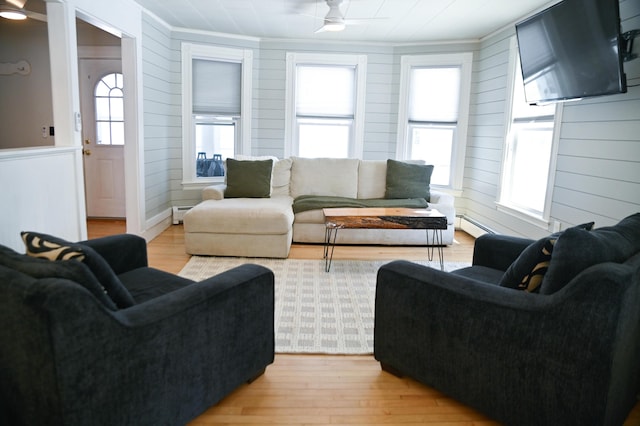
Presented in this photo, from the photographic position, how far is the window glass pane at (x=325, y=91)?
19.3 feet

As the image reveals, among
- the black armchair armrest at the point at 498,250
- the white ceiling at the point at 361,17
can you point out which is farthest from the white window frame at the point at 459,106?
the black armchair armrest at the point at 498,250

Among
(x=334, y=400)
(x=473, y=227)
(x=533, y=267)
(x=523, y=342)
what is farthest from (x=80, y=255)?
(x=473, y=227)

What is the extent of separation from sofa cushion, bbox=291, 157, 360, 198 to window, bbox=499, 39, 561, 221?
1732 mm

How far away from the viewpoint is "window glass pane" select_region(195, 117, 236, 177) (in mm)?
5734

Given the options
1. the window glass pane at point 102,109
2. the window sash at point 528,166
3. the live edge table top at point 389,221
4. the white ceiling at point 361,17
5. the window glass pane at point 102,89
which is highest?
the white ceiling at point 361,17

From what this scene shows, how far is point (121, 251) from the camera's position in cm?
248

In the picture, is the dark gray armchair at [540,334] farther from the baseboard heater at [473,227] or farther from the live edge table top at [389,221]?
the baseboard heater at [473,227]

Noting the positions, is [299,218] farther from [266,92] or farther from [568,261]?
[568,261]

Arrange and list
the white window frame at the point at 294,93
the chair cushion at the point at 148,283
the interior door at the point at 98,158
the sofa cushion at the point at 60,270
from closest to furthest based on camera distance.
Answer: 1. the sofa cushion at the point at 60,270
2. the chair cushion at the point at 148,283
3. the interior door at the point at 98,158
4. the white window frame at the point at 294,93

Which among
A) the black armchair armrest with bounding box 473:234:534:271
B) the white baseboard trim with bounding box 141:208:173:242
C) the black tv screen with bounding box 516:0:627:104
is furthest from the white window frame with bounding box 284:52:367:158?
the black armchair armrest with bounding box 473:234:534:271

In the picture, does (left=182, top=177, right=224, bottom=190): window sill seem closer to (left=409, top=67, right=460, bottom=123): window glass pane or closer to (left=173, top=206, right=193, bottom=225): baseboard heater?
(left=173, top=206, right=193, bottom=225): baseboard heater

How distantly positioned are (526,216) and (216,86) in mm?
4028

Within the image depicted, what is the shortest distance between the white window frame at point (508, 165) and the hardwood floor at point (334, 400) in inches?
84.1

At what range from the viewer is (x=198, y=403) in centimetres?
176
